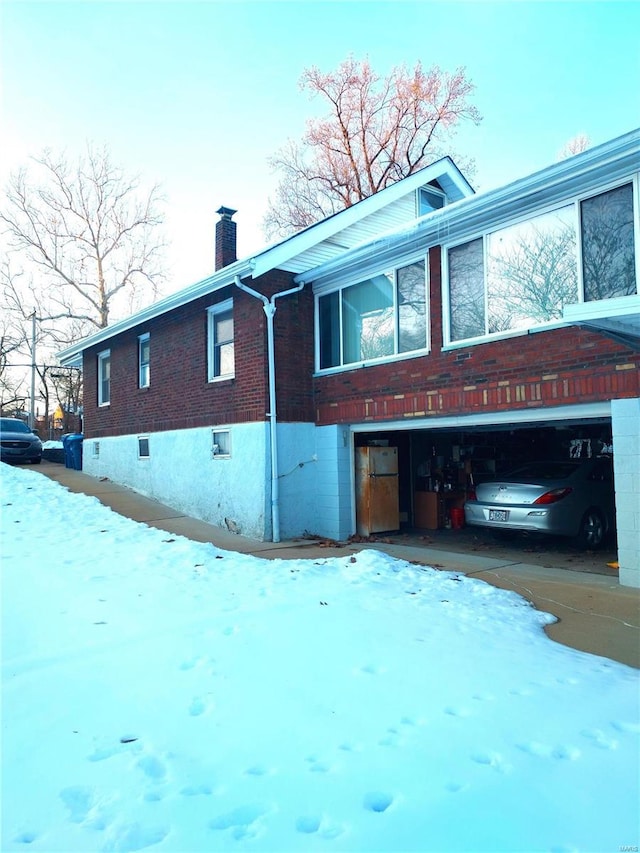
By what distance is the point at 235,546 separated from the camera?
951 centimetres

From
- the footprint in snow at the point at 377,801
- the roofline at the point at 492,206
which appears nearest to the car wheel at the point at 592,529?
the roofline at the point at 492,206

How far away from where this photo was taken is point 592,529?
928 centimetres

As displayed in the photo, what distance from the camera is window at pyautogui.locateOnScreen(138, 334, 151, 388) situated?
14.5m

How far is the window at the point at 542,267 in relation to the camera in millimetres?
6957

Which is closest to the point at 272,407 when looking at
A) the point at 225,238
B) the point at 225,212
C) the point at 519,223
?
the point at 519,223

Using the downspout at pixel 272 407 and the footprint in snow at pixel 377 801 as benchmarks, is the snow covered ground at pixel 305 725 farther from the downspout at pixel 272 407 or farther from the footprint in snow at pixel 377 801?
the downspout at pixel 272 407

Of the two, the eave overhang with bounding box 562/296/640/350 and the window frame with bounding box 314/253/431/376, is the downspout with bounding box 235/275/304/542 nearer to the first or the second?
the window frame with bounding box 314/253/431/376

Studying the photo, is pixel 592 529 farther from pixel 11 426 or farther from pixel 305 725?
pixel 11 426

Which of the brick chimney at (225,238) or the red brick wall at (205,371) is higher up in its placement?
the brick chimney at (225,238)

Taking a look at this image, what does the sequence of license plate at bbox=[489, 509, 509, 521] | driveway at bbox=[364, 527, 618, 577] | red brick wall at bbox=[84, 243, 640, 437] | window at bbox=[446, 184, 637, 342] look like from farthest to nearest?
license plate at bbox=[489, 509, 509, 521], driveway at bbox=[364, 527, 618, 577], red brick wall at bbox=[84, 243, 640, 437], window at bbox=[446, 184, 637, 342]

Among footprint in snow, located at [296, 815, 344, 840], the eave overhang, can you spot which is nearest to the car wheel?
the eave overhang

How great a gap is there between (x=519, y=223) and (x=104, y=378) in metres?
12.3

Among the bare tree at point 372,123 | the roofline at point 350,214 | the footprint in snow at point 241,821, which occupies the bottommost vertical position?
the footprint in snow at point 241,821

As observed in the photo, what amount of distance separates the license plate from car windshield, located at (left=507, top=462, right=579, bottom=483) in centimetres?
54
